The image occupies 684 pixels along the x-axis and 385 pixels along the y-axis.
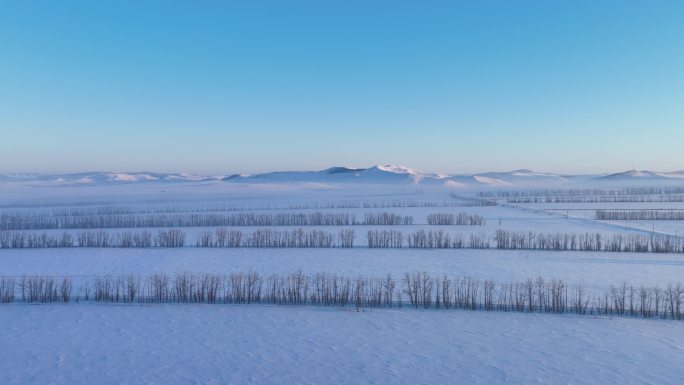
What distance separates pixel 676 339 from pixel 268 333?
728 centimetres

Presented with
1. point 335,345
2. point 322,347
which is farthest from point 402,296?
point 322,347

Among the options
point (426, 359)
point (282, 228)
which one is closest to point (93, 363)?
point (426, 359)

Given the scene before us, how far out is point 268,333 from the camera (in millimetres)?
9188

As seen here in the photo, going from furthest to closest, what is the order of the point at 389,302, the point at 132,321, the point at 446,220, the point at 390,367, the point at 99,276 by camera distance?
1. the point at 446,220
2. the point at 99,276
3. the point at 389,302
4. the point at 132,321
5. the point at 390,367

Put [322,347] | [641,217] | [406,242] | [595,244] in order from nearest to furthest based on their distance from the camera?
[322,347] < [595,244] < [406,242] < [641,217]

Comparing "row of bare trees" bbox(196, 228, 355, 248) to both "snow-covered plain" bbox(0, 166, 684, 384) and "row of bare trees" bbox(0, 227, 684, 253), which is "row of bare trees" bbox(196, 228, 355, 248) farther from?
"snow-covered plain" bbox(0, 166, 684, 384)

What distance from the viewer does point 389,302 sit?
1095 cm

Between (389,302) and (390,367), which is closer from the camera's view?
(390,367)

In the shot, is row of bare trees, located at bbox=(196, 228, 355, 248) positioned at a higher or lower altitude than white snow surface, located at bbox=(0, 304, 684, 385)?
higher

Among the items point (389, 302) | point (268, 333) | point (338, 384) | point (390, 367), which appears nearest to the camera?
point (338, 384)

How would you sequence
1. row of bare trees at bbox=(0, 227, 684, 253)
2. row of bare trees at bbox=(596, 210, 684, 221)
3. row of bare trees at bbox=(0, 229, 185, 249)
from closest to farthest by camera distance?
row of bare trees at bbox=(0, 227, 684, 253) < row of bare trees at bbox=(0, 229, 185, 249) < row of bare trees at bbox=(596, 210, 684, 221)

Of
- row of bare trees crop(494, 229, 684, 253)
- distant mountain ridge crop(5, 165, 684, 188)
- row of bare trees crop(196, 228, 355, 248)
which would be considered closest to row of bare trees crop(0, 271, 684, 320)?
row of bare trees crop(494, 229, 684, 253)

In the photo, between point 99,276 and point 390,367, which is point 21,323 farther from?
point 390,367

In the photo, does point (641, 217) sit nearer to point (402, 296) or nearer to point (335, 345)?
point (402, 296)
